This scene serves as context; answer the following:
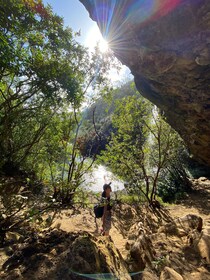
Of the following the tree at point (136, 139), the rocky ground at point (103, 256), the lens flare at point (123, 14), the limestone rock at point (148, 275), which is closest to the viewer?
the rocky ground at point (103, 256)

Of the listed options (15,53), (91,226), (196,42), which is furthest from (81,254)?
(196,42)

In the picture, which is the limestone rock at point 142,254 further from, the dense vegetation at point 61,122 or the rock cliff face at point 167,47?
the rock cliff face at point 167,47

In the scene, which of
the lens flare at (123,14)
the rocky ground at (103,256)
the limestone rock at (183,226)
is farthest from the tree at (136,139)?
the rocky ground at (103,256)

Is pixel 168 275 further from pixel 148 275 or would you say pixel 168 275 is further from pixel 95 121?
pixel 95 121

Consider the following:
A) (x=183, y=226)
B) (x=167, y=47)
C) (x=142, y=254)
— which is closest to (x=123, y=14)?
(x=167, y=47)

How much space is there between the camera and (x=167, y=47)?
21.7ft

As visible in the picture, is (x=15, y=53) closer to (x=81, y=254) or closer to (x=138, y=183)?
(x=81, y=254)

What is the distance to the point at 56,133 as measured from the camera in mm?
9922

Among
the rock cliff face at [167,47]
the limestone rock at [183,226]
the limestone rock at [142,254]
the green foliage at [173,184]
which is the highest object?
the rock cliff face at [167,47]

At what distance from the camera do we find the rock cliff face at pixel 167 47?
5.93 metres

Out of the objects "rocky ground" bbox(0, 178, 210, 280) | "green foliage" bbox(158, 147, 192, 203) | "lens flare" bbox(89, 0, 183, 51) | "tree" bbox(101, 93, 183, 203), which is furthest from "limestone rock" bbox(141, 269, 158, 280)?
"green foliage" bbox(158, 147, 192, 203)

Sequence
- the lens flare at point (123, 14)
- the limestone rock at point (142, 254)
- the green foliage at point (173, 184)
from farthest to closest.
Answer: the green foliage at point (173, 184), the lens flare at point (123, 14), the limestone rock at point (142, 254)

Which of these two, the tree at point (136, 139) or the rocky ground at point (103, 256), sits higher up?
the tree at point (136, 139)

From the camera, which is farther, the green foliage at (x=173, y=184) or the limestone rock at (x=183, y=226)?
the green foliage at (x=173, y=184)
